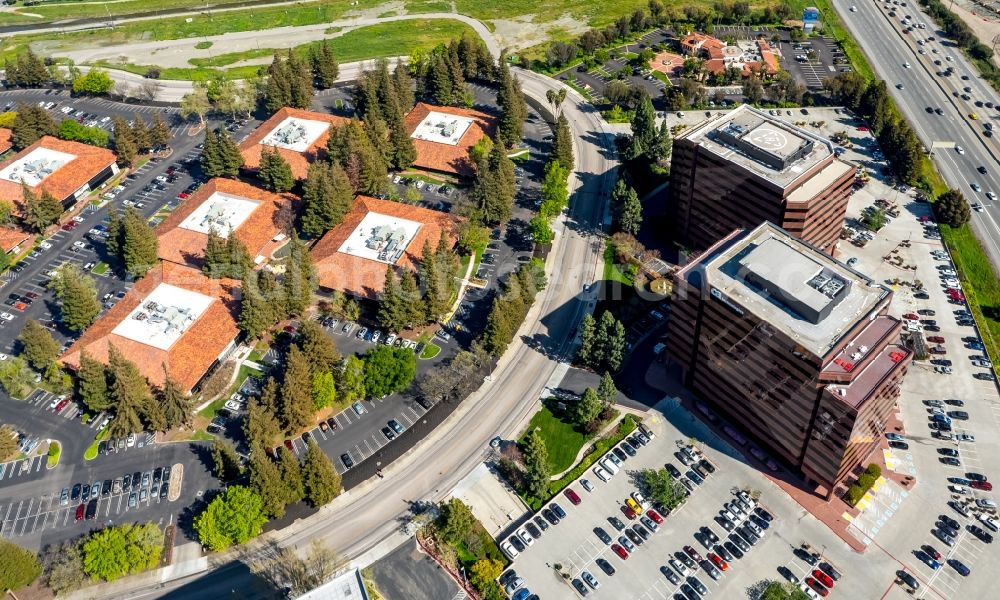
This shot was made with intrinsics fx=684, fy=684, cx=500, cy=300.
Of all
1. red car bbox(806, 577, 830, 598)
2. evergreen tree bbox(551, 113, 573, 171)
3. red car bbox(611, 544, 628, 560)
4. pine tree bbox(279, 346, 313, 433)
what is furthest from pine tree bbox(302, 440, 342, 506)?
evergreen tree bbox(551, 113, 573, 171)

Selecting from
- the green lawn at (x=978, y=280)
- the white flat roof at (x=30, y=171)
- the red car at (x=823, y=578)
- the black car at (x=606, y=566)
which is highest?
the white flat roof at (x=30, y=171)

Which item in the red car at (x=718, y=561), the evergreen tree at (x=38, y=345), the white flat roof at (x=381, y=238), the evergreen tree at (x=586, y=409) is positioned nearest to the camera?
the red car at (x=718, y=561)

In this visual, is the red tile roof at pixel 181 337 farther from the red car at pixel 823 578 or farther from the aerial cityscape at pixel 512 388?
the red car at pixel 823 578

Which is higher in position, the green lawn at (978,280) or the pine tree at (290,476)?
the pine tree at (290,476)

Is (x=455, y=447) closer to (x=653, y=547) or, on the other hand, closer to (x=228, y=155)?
(x=653, y=547)

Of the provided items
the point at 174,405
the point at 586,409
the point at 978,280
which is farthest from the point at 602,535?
the point at 978,280

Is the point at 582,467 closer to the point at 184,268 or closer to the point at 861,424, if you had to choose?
the point at 861,424

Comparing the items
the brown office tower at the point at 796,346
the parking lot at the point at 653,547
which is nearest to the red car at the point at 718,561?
the parking lot at the point at 653,547

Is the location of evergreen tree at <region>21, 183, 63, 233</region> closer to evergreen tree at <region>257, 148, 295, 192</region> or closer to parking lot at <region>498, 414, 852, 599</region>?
evergreen tree at <region>257, 148, 295, 192</region>
